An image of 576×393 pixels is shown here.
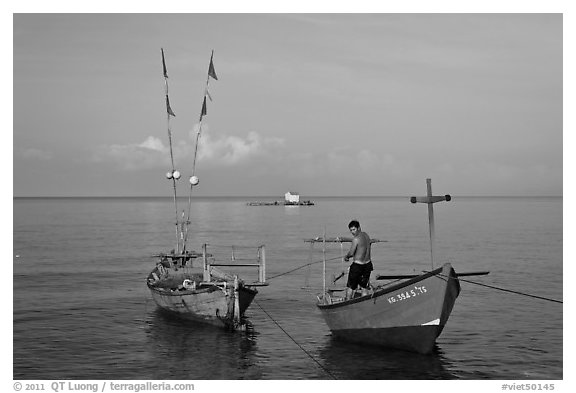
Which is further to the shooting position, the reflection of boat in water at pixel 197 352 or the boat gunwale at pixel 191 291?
the boat gunwale at pixel 191 291

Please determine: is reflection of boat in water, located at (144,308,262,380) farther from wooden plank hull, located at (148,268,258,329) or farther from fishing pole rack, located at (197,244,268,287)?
fishing pole rack, located at (197,244,268,287)

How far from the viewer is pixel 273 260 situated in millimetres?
50406

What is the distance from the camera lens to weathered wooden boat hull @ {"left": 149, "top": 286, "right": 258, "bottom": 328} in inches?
926

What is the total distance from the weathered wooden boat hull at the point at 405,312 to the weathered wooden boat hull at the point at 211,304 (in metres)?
3.85

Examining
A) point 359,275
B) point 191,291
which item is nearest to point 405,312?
point 359,275

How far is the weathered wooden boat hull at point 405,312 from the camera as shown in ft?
61.4

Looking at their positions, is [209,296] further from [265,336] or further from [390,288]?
[390,288]

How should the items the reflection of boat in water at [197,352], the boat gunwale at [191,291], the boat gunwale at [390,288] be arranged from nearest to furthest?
the boat gunwale at [390,288]
the reflection of boat in water at [197,352]
the boat gunwale at [191,291]

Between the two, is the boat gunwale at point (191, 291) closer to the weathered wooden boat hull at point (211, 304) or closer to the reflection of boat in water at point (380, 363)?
the weathered wooden boat hull at point (211, 304)

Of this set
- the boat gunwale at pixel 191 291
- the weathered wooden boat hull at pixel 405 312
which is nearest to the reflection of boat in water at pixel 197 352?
the boat gunwale at pixel 191 291
